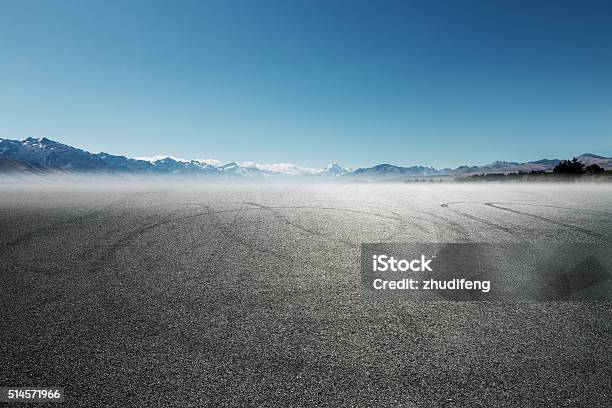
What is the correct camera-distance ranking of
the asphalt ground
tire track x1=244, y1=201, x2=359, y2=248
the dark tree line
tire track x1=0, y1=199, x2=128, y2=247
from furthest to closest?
the dark tree line < tire track x1=0, y1=199, x2=128, y2=247 < tire track x1=244, y1=201, x2=359, y2=248 < the asphalt ground

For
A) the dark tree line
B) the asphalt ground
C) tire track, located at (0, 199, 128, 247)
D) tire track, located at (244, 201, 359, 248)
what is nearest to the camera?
the asphalt ground

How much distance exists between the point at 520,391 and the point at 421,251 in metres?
5.21

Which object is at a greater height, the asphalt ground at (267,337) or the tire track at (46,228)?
the tire track at (46,228)

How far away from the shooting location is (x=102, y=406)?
3.16 metres

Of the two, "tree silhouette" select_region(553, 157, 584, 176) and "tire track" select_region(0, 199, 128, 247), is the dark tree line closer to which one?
"tree silhouette" select_region(553, 157, 584, 176)

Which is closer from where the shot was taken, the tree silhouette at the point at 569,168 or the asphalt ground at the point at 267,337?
the asphalt ground at the point at 267,337

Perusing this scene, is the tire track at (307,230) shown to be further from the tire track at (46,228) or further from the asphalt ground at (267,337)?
the tire track at (46,228)

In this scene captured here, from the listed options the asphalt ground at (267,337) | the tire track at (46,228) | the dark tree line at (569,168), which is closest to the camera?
the asphalt ground at (267,337)

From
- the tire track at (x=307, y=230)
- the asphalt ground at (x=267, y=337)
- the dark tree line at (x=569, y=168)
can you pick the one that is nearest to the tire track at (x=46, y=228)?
the asphalt ground at (x=267, y=337)

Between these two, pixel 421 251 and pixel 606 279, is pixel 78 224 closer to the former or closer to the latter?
pixel 421 251


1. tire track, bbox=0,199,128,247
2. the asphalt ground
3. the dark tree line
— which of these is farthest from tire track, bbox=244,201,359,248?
the dark tree line

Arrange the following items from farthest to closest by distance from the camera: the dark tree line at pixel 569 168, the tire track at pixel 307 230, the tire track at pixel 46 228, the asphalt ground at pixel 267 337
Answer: the dark tree line at pixel 569 168
the tire track at pixel 46 228
the tire track at pixel 307 230
the asphalt ground at pixel 267 337

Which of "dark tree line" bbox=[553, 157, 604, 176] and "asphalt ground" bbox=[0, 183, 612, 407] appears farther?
"dark tree line" bbox=[553, 157, 604, 176]

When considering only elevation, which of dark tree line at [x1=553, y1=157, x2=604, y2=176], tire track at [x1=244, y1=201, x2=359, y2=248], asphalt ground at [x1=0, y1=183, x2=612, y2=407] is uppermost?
dark tree line at [x1=553, y1=157, x2=604, y2=176]
